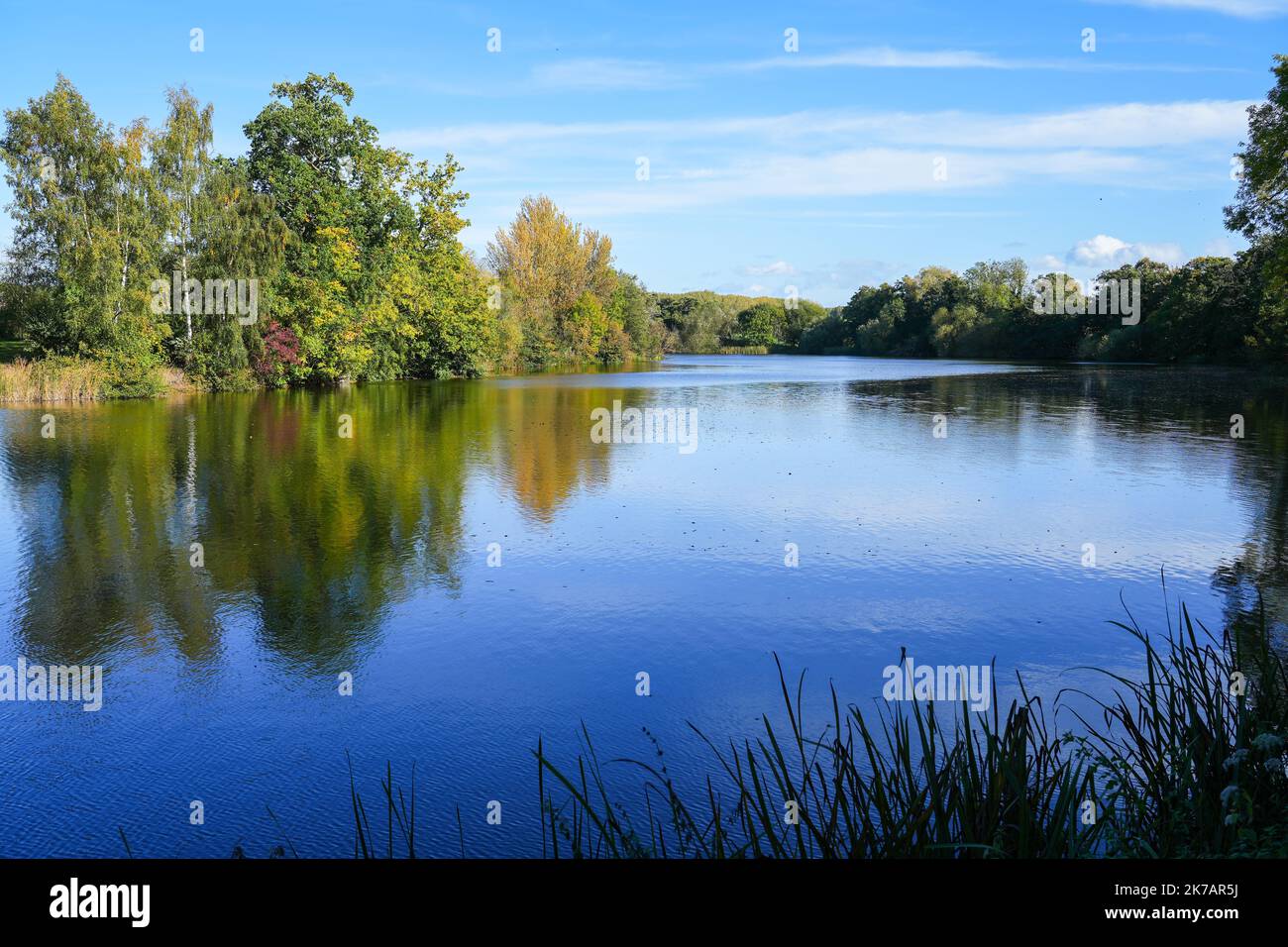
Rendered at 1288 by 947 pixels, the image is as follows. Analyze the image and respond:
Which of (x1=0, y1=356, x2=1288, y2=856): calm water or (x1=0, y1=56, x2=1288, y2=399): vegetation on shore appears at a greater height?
(x1=0, y1=56, x2=1288, y2=399): vegetation on shore

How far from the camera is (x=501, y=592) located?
9414 millimetres

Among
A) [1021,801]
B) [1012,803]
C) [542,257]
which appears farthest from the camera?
[542,257]

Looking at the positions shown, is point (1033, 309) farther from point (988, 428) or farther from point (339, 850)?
point (339, 850)

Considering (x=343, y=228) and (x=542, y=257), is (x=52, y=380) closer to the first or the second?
(x=343, y=228)

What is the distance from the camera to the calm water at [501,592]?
223 inches

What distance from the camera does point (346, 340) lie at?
1554 inches

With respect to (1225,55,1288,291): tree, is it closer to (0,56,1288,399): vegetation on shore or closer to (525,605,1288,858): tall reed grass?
(0,56,1288,399): vegetation on shore

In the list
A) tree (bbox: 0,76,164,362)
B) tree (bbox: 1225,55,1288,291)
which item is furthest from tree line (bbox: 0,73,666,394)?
tree (bbox: 1225,55,1288,291)

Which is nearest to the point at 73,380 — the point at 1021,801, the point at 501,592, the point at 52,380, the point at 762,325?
the point at 52,380

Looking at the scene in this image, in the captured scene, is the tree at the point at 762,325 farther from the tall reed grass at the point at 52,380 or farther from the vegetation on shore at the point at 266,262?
the tall reed grass at the point at 52,380

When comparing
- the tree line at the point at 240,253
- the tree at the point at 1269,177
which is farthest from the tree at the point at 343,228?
the tree at the point at 1269,177

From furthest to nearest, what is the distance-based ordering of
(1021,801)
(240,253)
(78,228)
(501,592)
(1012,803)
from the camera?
(240,253) < (78,228) < (501,592) < (1012,803) < (1021,801)

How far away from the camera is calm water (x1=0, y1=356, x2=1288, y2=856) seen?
568 centimetres

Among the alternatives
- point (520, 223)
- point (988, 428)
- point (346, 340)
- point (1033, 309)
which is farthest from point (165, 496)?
point (1033, 309)
